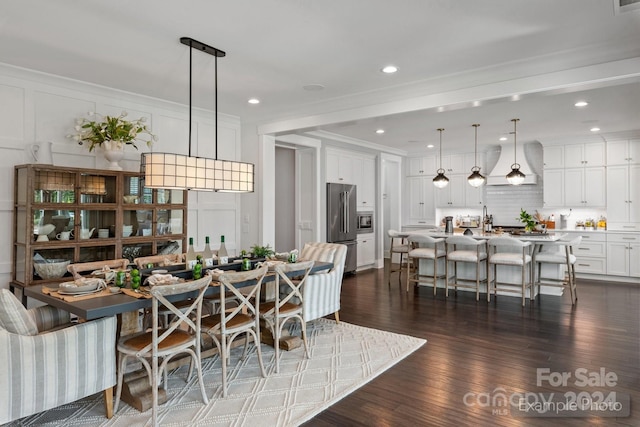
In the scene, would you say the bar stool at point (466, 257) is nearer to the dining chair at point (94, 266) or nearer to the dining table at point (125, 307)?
the dining table at point (125, 307)

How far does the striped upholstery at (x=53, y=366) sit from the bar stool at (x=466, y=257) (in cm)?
467

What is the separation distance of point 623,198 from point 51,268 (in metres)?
8.68

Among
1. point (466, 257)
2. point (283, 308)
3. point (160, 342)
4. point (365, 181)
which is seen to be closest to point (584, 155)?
point (466, 257)

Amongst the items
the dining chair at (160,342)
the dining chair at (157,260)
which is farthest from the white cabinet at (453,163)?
the dining chair at (160,342)

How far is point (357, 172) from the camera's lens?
8.21 m

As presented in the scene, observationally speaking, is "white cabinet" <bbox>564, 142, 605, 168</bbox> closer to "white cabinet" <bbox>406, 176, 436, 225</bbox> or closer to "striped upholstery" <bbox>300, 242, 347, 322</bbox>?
"white cabinet" <bbox>406, 176, 436, 225</bbox>

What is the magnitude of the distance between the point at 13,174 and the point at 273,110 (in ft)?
9.83

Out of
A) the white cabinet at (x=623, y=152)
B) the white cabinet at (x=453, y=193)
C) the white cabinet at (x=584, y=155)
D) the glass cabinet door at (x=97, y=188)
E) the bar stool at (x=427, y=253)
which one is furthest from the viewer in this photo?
the white cabinet at (x=453, y=193)

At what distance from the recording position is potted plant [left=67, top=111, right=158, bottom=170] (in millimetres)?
4336

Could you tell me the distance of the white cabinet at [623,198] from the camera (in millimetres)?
7121

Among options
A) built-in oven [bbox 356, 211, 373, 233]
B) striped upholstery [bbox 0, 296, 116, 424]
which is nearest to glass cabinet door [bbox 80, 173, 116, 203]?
striped upholstery [bbox 0, 296, 116, 424]

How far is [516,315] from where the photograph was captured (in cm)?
495

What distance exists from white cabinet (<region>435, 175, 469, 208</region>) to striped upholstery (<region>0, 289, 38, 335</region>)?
8.46 metres

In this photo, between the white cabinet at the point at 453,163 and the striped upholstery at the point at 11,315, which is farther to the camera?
the white cabinet at the point at 453,163
